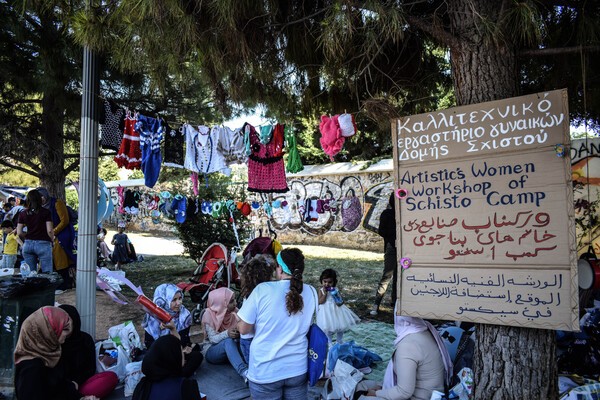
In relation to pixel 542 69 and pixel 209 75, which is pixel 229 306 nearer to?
pixel 209 75

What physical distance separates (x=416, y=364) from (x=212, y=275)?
4350 millimetres

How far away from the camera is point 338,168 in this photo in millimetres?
13734

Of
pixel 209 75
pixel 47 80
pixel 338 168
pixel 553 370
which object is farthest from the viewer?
pixel 338 168

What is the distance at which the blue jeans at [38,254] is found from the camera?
19.8ft

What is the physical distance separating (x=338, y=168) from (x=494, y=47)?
11226 millimetres

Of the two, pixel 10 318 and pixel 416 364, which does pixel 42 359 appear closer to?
pixel 10 318

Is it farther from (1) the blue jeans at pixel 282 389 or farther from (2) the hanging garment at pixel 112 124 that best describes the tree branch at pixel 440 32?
(2) the hanging garment at pixel 112 124

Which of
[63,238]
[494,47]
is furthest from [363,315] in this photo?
[63,238]

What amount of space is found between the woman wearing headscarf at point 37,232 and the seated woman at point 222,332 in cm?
336

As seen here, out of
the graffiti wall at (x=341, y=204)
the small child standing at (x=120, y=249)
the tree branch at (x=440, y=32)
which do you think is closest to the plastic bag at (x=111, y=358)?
the tree branch at (x=440, y=32)

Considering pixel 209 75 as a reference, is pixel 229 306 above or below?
below

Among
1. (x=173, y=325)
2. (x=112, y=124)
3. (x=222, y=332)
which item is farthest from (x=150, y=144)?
(x=222, y=332)

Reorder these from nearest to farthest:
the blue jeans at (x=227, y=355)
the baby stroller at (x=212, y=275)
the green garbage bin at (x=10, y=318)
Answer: the green garbage bin at (x=10, y=318), the blue jeans at (x=227, y=355), the baby stroller at (x=212, y=275)

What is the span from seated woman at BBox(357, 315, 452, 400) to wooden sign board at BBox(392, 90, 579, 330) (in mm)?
125
